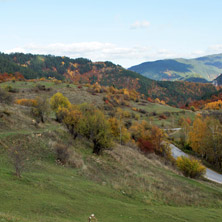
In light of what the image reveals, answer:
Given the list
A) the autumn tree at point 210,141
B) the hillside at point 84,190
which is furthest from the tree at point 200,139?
the hillside at point 84,190

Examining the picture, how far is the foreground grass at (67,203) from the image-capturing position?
13.0 meters

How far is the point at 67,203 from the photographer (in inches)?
608

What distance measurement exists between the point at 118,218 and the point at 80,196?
4.06 metres

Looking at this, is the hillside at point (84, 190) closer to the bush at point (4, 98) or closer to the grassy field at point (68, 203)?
the grassy field at point (68, 203)

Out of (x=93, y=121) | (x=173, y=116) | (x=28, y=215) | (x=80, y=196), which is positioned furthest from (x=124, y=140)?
(x=173, y=116)

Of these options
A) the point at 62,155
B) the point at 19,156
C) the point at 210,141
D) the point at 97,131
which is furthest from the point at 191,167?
the point at 19,156

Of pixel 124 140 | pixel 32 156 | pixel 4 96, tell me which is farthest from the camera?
pixel 124 140

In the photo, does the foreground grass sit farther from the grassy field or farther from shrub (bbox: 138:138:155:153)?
shrub (bbox: 138:138:155:153)

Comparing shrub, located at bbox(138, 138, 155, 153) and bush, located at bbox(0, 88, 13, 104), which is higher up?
bush, located at bbox(0, 88, 13, 104)

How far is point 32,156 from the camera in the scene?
25.8 m

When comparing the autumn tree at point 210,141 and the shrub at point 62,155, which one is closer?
the shrub at point 62,155

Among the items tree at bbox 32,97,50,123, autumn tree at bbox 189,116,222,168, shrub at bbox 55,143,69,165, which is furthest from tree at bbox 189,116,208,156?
shrub at bbox 55,143,69,165

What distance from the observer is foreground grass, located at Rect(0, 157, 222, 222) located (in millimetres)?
13016

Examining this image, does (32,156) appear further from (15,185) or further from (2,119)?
(2,119)
